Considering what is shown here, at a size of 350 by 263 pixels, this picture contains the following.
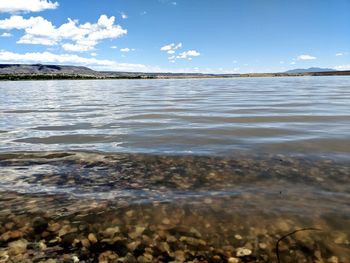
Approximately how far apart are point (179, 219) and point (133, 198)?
1.21m

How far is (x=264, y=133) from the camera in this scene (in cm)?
1268

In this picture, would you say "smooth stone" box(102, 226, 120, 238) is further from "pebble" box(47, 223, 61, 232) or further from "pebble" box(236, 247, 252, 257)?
"pebble" box(236, 247, 252, 257)

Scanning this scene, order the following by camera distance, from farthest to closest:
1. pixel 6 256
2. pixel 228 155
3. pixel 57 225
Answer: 1. pixel 228 155
2. pixel 57 225
3. pixel 6 256

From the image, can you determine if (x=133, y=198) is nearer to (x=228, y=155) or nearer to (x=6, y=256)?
(x=6, y=256)

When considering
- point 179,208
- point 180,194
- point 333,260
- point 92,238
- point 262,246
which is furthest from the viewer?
point 180,194

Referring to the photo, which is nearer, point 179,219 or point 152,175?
point 179,219

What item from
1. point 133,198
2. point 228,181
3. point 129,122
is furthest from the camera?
point 129,122

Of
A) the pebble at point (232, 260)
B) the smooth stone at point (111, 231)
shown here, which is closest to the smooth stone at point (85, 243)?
the smooth stone at point (111, 231)

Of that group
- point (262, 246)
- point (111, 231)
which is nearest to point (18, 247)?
point (111, 231)

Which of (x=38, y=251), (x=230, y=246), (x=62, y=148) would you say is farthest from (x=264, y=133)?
(x=38, y=251)

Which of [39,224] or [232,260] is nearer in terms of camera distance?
[232,260]

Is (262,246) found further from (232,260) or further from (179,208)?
(179,208)

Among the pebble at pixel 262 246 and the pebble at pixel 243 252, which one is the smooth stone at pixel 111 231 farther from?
the pebble at pixel 262 246

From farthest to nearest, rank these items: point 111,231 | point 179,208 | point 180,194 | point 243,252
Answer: point 180,194 → point 179,208 → point 111,231 → point 243,252
